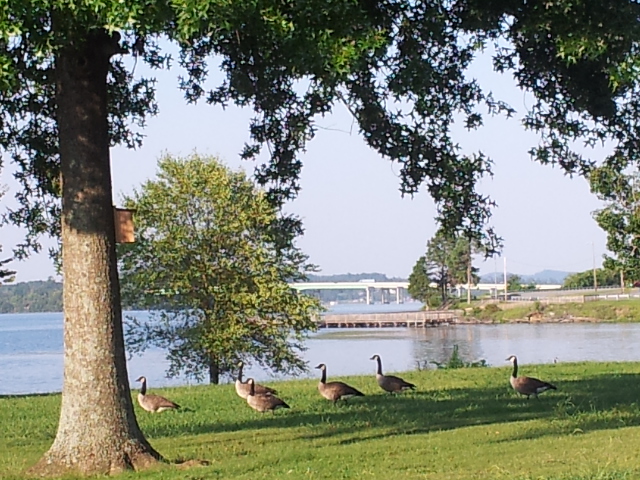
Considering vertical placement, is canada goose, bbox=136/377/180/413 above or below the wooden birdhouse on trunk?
below

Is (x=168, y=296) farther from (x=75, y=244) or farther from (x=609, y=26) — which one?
(x=609, y=26)

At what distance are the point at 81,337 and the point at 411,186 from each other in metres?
3.93

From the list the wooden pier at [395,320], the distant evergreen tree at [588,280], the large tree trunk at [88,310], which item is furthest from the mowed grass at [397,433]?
the distant evergreen tree at [588,280]

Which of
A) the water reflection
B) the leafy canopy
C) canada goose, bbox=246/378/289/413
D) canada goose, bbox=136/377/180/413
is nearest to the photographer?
the leafy canopy

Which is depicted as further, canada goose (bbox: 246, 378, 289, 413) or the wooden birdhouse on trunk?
canada goose (bbox: 246, 378, 289, 413)

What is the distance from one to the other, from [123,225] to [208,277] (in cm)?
2278

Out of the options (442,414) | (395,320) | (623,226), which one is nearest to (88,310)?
(442,414)

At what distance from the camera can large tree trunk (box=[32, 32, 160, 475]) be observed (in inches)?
364

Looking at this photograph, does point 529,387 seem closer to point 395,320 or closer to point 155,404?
point 155,404

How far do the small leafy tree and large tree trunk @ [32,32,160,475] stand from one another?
21.7 meters

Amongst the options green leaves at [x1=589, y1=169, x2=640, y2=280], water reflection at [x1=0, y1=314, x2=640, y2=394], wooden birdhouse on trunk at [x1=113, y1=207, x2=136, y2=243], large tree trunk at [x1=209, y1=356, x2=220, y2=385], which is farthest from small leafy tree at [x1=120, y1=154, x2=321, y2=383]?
wooden birdhouse on trunk at [x1=113, y1=207, x2=136, y2=243]

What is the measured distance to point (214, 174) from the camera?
32812mm

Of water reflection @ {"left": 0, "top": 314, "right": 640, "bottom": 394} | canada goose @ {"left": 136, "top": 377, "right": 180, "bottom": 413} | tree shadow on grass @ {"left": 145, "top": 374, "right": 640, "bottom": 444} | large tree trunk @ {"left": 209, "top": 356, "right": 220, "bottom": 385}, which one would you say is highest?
canada goose @ {"left": 136, "top": 377, "right": 180, "bottom": 413}

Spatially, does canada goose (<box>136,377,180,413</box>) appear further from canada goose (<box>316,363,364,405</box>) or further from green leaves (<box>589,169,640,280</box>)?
green leaves (<box>589,169,640,280</box>)
